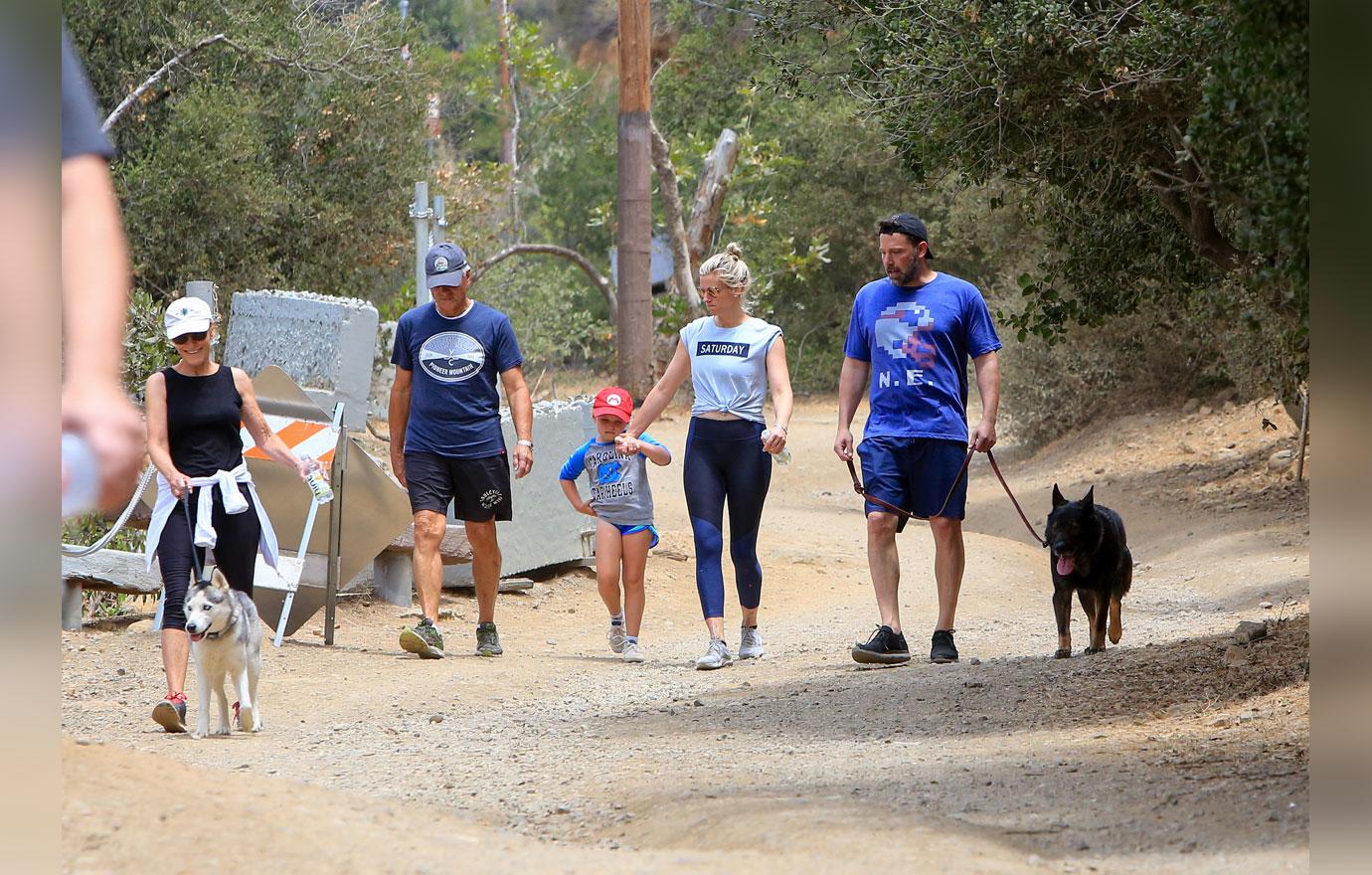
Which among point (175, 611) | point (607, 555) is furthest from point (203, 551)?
point (607, 555)

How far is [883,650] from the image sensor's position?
27.5ft

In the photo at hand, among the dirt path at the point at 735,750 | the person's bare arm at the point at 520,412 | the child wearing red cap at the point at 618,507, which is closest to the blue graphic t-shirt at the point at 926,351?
the dirt path at the point at 735,750

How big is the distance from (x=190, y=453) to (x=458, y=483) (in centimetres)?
220

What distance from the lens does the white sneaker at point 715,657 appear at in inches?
345

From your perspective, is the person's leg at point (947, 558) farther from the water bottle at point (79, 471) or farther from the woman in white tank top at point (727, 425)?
the water bottle at point (79, 471)

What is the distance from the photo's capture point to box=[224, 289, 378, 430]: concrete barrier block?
510 inches

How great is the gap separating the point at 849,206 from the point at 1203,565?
22005 mm

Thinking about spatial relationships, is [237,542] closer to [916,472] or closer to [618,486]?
[618,486]

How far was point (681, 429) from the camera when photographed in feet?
83.8

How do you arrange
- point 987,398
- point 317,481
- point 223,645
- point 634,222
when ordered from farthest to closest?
point 634,222 < point 987,398 < point 317,481 < point 223,645

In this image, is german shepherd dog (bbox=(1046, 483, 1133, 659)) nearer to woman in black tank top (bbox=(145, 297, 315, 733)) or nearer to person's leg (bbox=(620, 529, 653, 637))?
person's leg (bbox=(620, 529, 653, 637))

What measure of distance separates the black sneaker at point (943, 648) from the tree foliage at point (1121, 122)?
5.85 ft

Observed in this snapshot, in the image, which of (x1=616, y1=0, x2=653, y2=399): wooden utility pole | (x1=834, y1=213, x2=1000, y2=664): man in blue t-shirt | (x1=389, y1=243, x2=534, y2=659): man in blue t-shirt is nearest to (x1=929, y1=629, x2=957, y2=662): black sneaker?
(x1=834, y1=213, x2=1000, y2=664): man in blue t-shirt
